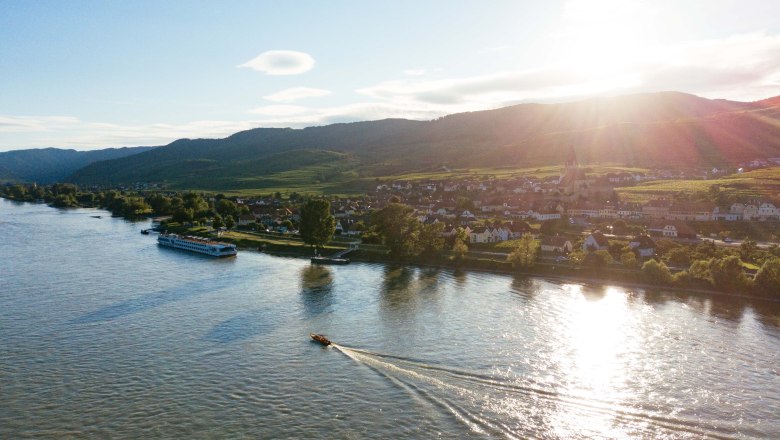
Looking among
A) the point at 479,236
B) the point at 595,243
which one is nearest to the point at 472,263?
the point at 479,236

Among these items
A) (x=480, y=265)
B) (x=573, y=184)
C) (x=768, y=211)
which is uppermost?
(x=573, y=184)

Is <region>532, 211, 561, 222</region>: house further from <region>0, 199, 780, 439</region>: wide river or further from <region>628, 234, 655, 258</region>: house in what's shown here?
<region>0, 199, 780, 439</region>: wide river

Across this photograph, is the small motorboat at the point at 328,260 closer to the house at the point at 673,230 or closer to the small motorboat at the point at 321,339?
the small motorboat at the point at 321,339

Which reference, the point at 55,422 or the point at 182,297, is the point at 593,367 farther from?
the point at 182,297

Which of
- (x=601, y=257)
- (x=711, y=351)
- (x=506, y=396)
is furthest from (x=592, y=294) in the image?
(x=506, y=396)

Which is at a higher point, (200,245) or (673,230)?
(673,230)

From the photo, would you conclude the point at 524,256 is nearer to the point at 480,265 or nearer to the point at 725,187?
the point at 480,265

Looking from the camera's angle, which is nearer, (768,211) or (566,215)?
(768,211)
